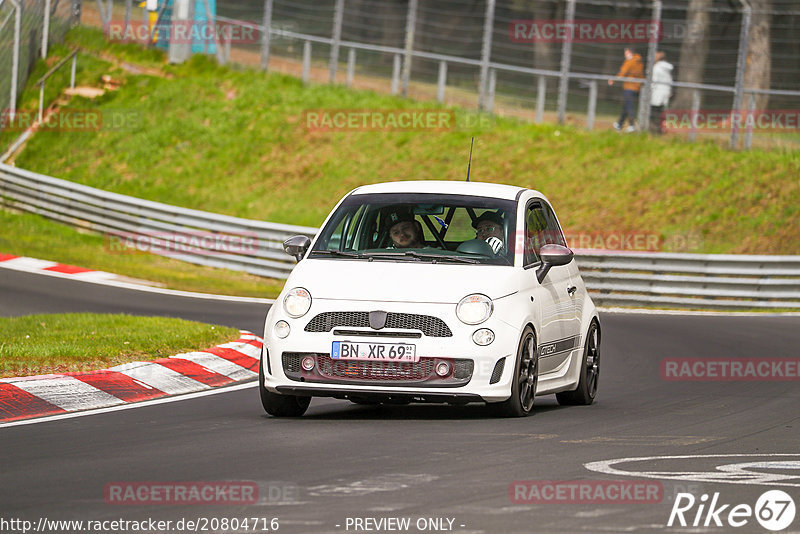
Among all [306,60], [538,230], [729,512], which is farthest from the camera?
[306,60]

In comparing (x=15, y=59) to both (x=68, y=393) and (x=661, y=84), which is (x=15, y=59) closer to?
(x=661, y=84)

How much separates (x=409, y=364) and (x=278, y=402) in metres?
1.06

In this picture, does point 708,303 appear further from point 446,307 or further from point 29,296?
point 446,307

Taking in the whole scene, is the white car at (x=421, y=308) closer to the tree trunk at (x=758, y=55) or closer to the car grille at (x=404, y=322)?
the car grille at (x=404, y=322)

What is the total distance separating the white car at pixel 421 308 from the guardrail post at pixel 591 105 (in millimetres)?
19804

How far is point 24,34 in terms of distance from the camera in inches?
1464

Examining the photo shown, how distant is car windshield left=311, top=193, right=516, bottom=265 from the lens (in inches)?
417

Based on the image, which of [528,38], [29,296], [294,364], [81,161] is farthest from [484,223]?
[81,161]

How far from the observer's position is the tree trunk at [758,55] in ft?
89.7

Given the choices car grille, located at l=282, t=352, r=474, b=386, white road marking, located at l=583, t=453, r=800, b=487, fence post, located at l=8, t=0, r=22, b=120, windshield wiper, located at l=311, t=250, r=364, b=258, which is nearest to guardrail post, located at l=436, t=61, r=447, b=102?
fence post, located at l=8, t=0, r=22, b=120

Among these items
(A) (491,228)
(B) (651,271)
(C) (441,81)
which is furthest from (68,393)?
(C) (441,81)

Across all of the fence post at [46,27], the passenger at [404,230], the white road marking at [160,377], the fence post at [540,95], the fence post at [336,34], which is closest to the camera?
the passenger at [404,230]

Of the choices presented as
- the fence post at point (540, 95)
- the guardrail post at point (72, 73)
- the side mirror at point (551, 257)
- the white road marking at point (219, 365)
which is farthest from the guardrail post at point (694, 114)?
the side mirror at point (551, 257)

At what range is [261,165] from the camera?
114 ft
